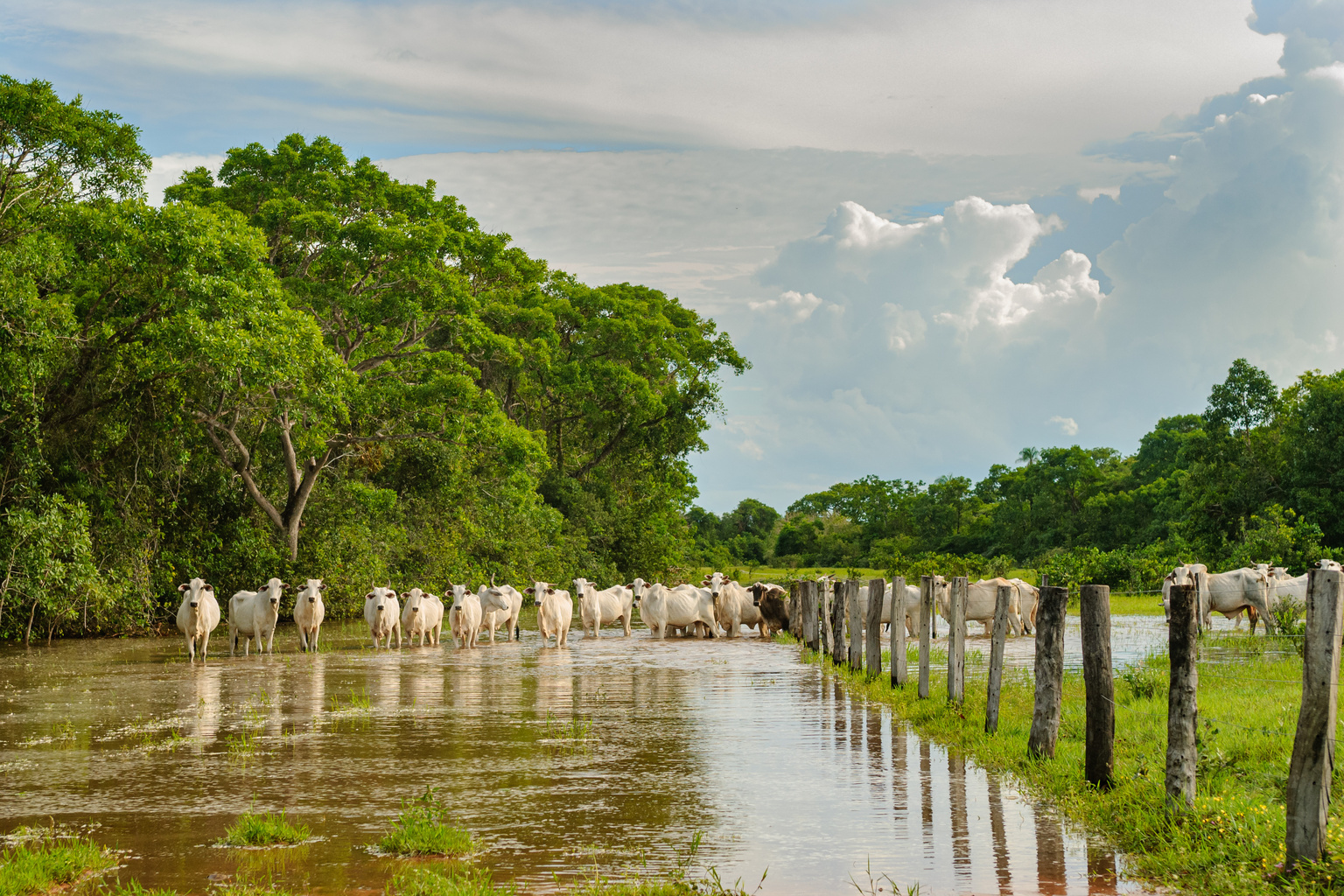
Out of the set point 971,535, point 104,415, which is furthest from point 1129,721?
point 971,535

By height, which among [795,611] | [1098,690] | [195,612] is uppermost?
[1098,690]

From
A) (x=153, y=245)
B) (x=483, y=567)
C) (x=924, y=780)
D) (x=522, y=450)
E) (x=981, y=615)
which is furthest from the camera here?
(x=483, y=567)

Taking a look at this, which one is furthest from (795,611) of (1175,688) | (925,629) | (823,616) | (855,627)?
(1175,688)

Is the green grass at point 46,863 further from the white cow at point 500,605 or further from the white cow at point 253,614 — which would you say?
the white cow at point 500,605

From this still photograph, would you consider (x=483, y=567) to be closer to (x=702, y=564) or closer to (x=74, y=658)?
(x=74, y=658)

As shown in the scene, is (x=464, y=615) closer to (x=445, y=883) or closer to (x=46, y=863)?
(x=46, y=863)

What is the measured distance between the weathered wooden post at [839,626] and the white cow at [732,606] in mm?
8581

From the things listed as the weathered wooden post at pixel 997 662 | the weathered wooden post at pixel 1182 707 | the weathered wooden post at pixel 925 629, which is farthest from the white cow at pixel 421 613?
the weathered wooden post at pixel 1182 707

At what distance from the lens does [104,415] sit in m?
24.2

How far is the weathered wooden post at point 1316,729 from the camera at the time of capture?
5480mm

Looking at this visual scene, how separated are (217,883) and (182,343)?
17.4m

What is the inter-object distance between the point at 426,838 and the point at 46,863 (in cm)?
191

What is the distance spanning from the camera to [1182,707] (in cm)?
665

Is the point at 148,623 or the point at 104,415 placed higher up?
the point at 104,415
